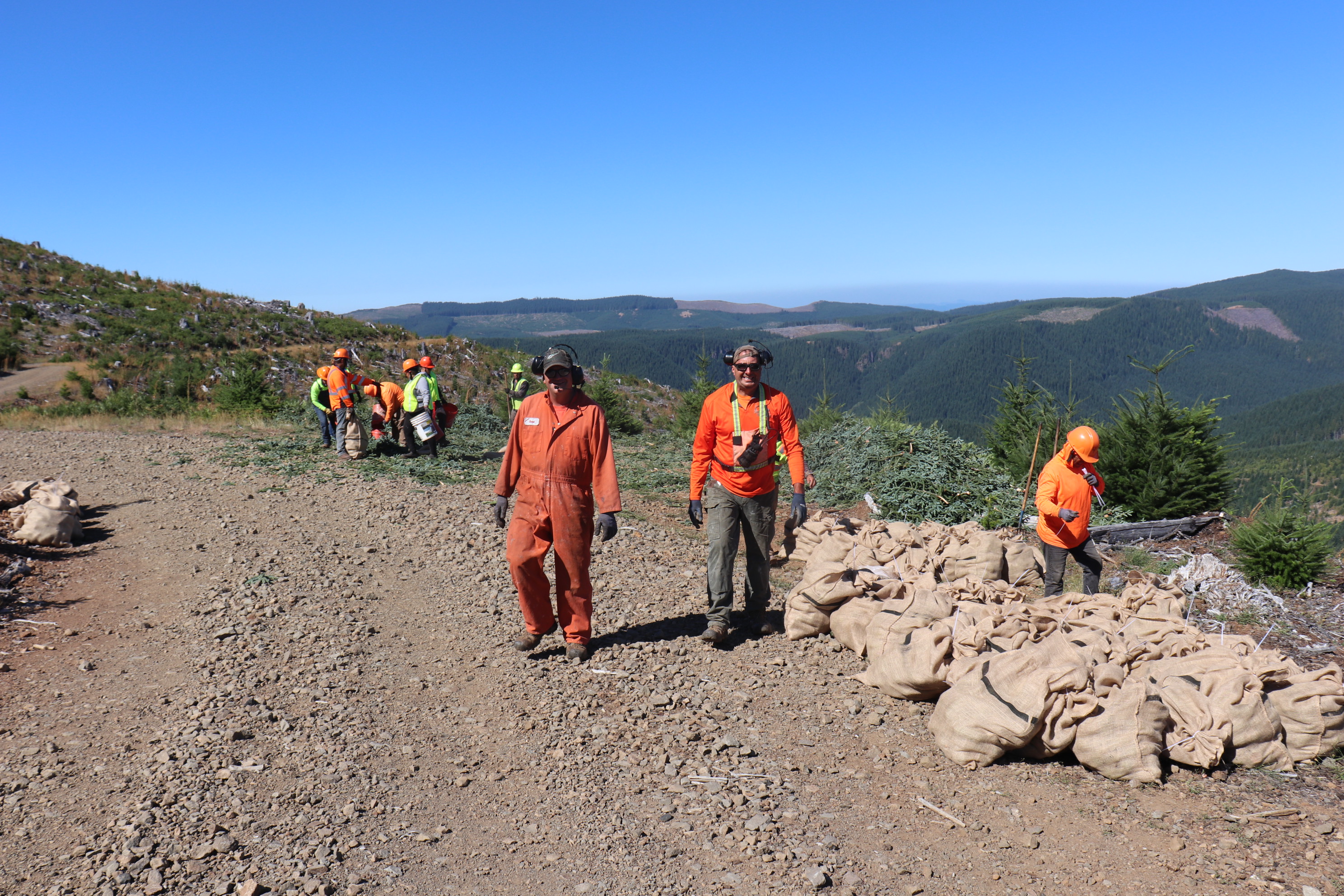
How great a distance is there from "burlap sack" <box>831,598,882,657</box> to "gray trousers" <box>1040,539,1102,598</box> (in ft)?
4.93

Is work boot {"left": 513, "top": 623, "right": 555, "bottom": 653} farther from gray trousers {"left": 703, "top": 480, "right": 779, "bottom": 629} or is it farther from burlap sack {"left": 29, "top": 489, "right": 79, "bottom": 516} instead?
burlap sack {"left": 29, "top": 489, "right": 79, "bottom": 516}

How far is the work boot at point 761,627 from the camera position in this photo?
535cm

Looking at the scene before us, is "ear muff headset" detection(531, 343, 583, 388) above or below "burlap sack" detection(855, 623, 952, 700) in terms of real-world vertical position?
above

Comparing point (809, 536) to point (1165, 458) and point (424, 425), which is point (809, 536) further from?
point (424, 425)

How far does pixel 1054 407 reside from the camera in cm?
1209

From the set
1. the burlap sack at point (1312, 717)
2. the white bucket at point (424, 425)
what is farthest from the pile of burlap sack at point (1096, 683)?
the white bucket at point (424, 425)

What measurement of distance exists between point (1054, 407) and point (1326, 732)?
902 centimetres

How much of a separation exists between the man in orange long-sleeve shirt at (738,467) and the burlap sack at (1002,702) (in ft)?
5.09

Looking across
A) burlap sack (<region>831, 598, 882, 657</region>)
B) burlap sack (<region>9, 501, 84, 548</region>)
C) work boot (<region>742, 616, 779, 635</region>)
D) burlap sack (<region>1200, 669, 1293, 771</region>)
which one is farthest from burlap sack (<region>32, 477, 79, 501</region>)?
burlap sack (<region>1200, 669, 1293, 771</region>)

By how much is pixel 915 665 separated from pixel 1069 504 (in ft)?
6.68

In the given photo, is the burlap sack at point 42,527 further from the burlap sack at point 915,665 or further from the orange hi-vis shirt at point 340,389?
the burlap sack at point 915,665

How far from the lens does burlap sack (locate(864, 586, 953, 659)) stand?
452cm

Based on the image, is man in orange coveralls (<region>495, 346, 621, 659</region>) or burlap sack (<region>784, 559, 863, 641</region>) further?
burlap sack (<region>784, 559, 863, 641</region>)

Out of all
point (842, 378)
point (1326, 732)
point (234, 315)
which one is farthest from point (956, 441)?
point (842, 378)
